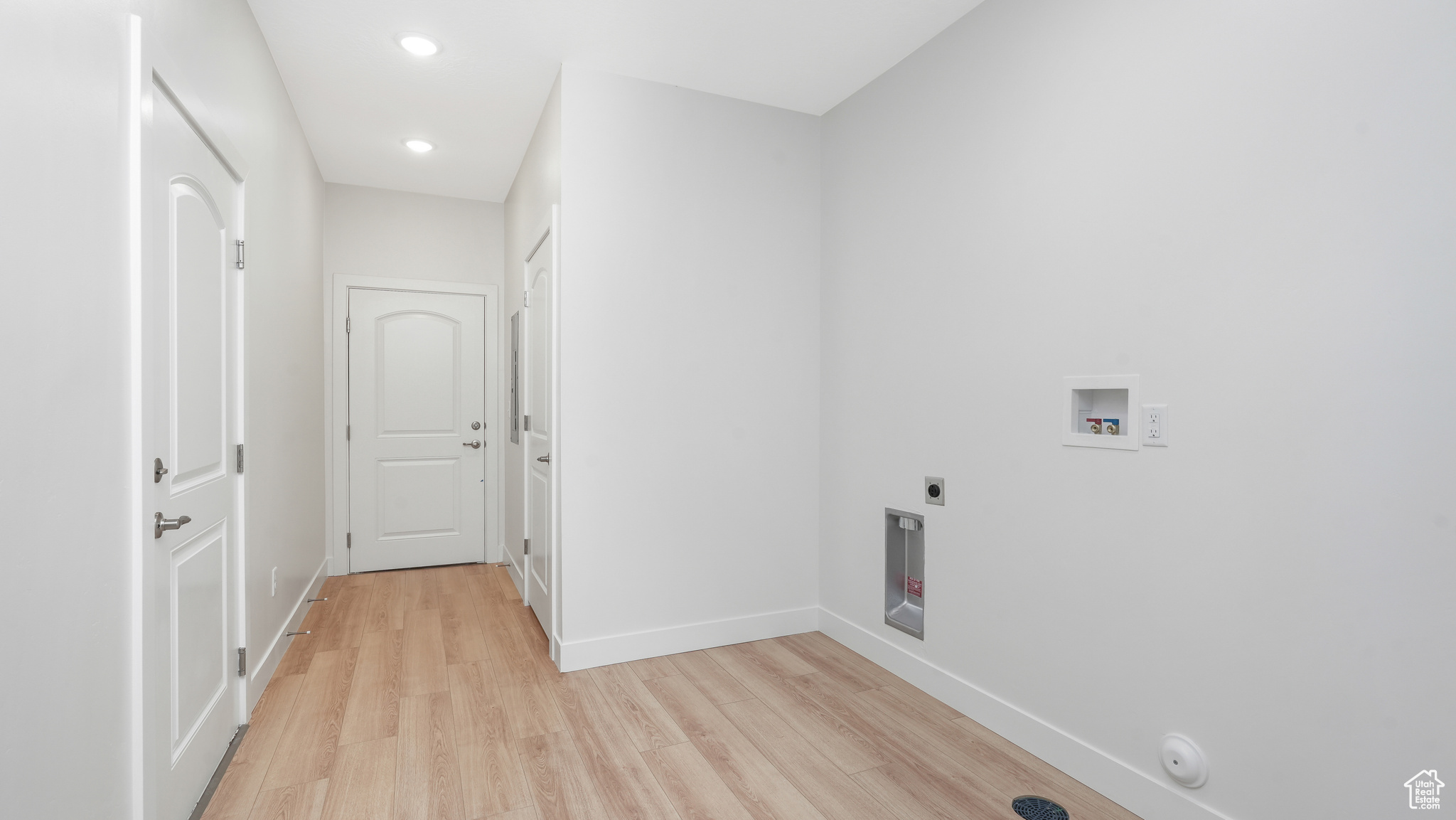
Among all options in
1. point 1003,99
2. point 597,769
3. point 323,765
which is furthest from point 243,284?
point 1003,99

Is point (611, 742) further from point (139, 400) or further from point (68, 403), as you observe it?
point (68, 403)

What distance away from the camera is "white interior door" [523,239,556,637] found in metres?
3.25

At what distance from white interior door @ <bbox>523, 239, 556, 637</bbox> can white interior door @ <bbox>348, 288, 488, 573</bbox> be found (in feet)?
3.74

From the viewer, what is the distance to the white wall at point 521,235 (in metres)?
3.24

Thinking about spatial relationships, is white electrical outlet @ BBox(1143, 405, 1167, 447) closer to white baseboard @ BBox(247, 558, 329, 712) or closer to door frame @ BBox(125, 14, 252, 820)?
door frame @ BBox(125, 14, 252, 820)

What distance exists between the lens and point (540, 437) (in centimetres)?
360

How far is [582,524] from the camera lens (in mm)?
3080

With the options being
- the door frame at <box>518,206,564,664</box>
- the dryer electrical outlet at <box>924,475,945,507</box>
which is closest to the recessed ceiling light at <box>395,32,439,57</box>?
the door frame at <box>518,206,564,664</box>

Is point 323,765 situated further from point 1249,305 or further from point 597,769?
point 1249,305

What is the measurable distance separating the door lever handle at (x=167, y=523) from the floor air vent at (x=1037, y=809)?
2.39 m

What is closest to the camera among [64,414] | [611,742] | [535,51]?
[64,414]

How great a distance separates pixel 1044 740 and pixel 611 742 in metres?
1.45

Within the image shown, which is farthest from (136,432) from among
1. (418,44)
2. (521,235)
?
(521,235)

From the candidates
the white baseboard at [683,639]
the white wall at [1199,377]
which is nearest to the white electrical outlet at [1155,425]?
the white wall at [1199,377]
